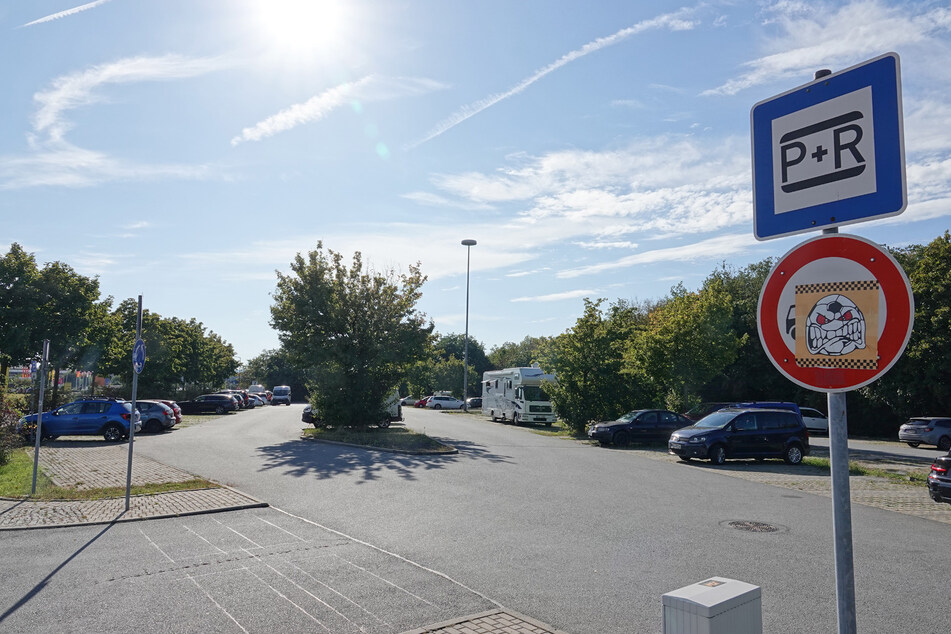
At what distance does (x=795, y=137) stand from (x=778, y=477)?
55.4ft

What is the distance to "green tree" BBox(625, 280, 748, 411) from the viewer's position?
30547 mm

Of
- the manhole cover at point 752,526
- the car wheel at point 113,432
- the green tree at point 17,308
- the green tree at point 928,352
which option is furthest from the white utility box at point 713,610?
the green tree at point 928,352

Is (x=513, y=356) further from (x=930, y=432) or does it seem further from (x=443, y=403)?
(x=930, y=432)

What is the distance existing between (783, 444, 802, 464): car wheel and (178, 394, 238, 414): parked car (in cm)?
3877

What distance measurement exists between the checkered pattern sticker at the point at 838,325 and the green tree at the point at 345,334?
2627cm

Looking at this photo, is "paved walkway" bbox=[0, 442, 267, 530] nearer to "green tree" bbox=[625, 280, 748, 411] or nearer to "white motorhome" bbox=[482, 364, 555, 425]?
"green tree" bbox=[625, 280, 748, 411]

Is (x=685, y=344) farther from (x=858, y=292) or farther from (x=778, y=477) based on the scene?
(x=858, y=292)

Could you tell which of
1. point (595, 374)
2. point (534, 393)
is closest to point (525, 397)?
point (534, 393)

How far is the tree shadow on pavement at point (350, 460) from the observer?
1591 centimetres

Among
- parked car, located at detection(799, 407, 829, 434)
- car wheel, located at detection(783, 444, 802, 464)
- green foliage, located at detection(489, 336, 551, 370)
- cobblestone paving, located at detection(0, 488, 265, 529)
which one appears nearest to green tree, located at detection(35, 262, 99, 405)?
cobblestone paving, located at detection(0, 488, 265, 529)

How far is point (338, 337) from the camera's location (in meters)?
28.6

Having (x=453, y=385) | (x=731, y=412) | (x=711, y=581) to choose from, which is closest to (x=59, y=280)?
(x=731, y=412)

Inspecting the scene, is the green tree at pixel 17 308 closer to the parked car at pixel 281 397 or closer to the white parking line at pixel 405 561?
the white parking line at pixel 405 561

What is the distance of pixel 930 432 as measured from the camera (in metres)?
29.5
